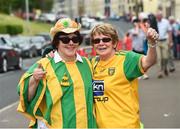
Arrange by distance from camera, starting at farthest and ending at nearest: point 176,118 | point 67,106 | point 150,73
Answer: point 150,73 → point 176,118 → point 67,106

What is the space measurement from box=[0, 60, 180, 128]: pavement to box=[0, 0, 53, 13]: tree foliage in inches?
2593

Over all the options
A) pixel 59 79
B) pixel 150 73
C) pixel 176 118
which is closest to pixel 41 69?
pixel 59 79

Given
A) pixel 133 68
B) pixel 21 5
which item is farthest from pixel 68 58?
pixel 21 5

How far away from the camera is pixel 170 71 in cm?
1745

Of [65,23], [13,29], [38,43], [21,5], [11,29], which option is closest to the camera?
[65,23]

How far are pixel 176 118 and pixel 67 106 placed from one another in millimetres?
5239

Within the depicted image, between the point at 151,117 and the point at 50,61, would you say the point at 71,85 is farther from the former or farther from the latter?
the point at 151,117

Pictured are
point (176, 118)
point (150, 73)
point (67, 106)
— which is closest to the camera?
point (67, 106)

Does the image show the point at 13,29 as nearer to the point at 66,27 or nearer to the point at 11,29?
the point at 11,29

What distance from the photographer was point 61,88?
4203mm

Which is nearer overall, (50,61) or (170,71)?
(50,61)

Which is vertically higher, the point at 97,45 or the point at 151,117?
the point at 97,45

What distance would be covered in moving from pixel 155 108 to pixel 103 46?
234 inches

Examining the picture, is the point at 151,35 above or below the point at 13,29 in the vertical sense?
above
